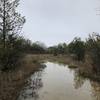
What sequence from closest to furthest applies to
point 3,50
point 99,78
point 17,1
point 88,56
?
point 3,50
point 99,78
point 17,1
point 88,56

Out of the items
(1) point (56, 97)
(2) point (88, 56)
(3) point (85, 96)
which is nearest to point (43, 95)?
(1) point (56, 97)

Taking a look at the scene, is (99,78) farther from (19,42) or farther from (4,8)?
(4,8)

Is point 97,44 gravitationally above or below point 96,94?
above

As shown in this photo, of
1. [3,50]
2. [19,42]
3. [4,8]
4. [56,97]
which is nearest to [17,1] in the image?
[4,8]

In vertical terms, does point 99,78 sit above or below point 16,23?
below

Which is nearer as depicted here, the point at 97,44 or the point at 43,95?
the point at 43,95

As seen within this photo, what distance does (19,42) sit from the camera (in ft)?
71.0

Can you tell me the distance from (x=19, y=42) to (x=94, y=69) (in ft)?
27.4

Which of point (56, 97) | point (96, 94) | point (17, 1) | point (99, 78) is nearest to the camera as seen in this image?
point (56, 97)

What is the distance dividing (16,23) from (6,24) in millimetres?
990

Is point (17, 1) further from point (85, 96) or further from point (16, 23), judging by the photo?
point (85, 96)

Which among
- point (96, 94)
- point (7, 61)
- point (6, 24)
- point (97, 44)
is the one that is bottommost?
point (96, 94)

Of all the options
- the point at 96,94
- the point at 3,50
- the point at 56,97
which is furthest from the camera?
the point at 3,50

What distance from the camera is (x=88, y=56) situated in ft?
77.5
